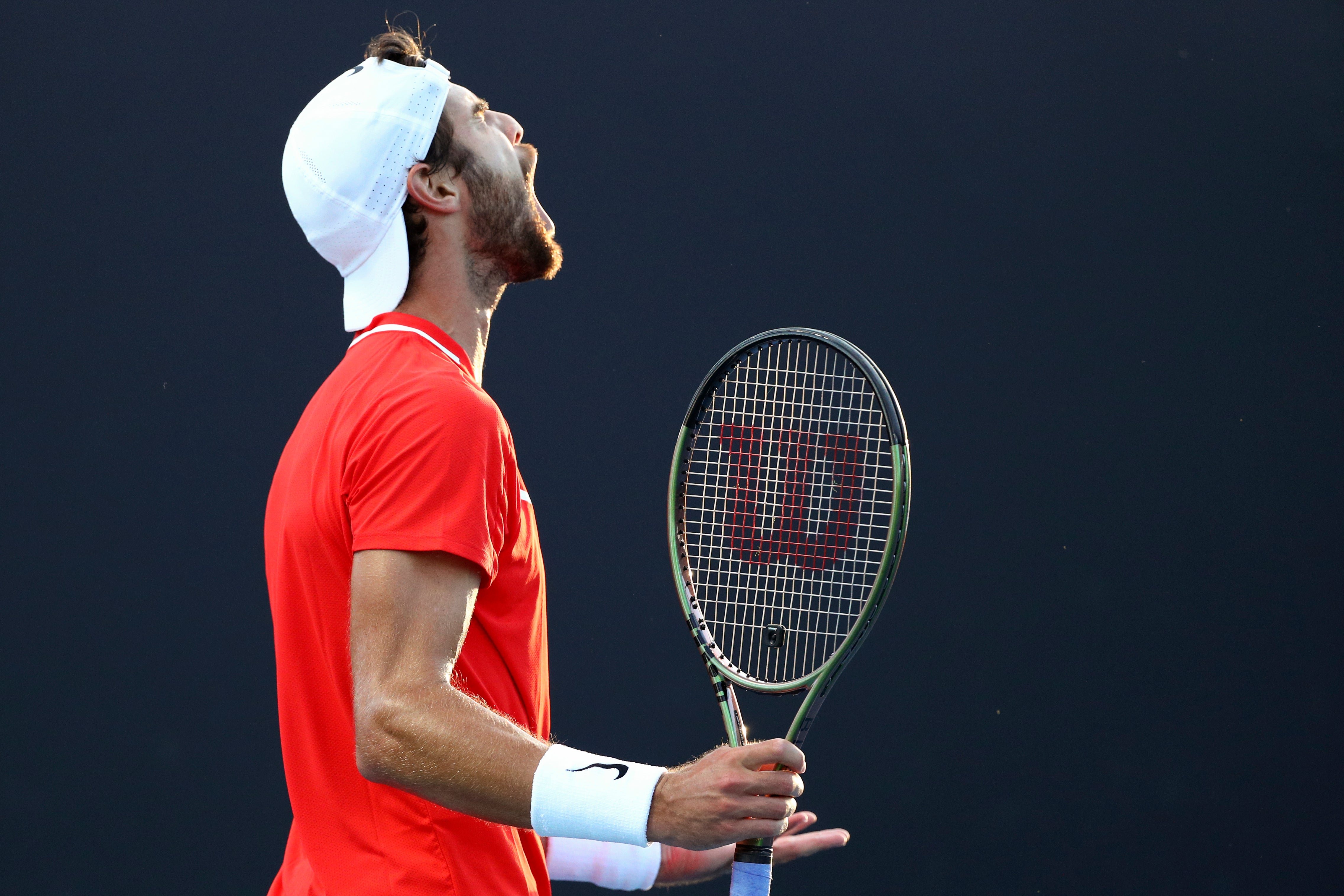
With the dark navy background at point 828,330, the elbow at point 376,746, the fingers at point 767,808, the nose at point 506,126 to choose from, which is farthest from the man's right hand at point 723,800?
the dark navy background at point 828,330

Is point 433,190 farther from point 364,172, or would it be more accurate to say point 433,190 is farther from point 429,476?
point 429,476

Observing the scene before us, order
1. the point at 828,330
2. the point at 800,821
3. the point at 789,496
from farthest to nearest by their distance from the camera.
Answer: the point at 828,330, the point at 789,496, the point at 800,821

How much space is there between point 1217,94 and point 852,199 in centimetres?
91

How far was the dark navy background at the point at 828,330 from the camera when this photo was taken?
8.04ft

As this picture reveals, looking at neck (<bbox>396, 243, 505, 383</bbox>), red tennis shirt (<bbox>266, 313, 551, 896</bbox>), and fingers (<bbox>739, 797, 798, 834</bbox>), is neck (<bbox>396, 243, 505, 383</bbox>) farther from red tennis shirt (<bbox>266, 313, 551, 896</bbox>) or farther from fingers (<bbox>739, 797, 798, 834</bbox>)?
fingers (<bbox>739, 797, 798, 834</bbox>)

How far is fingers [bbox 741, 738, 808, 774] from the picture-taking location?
3.01ft

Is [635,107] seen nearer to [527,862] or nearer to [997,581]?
[997,581]

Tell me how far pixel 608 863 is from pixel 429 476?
2.37 ft

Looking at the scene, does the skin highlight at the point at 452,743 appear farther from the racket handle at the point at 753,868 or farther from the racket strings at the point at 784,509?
the racket strings at the point at 784,509

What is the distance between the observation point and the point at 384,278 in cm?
125

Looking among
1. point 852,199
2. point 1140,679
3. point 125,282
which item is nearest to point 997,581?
point 1140,679

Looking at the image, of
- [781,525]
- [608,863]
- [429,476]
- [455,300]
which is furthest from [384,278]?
[608,863]

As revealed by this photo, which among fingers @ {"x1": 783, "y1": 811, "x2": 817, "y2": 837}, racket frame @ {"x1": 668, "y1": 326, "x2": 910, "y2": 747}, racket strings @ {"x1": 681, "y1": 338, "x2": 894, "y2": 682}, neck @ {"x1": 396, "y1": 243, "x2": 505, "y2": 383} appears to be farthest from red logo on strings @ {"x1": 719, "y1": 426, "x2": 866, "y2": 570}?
neck @ {"x1": 396, "y1": 243, "x2": 505, "y2": 383}

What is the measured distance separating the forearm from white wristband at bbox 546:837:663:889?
1.83 ft
